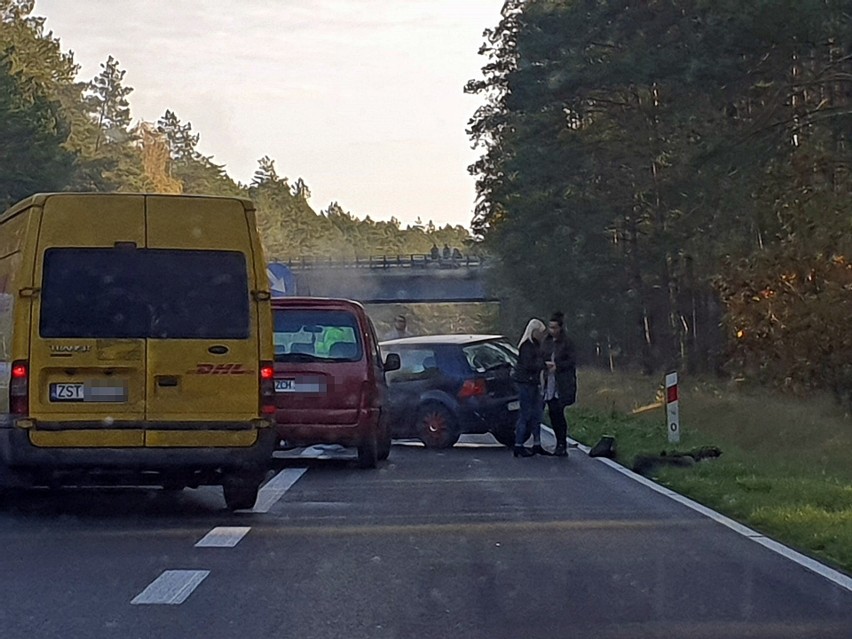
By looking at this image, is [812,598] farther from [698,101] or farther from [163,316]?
[698,101]

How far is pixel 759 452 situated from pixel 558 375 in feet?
9.48

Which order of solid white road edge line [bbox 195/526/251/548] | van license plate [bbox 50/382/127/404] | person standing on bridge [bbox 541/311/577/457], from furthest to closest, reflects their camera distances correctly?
1. person standing on bridge [bbox 541/311/577/457]
2. van license plate [bbox 50/382/127/404]
3. solid white road edge line [bbox 195/526/251/548]

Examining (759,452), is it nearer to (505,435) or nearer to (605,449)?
(605,449)

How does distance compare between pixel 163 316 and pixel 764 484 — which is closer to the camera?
pixel 163 316

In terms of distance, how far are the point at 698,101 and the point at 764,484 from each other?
21.1 meters

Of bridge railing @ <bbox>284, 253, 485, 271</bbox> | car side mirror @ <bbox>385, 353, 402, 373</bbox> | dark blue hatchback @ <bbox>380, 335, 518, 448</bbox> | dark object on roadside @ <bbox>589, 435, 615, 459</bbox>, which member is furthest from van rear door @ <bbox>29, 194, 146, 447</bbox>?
bridge railing @ <bbox>284, 253, 485, 271</bbox>

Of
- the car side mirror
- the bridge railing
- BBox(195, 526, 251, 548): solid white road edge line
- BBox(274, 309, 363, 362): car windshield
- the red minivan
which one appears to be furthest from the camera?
the bridge railing

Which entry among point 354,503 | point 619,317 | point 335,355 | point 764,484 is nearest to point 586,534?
point 354,503

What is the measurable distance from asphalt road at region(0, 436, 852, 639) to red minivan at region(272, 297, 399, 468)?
2.37 m

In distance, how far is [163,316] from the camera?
42.5 feet

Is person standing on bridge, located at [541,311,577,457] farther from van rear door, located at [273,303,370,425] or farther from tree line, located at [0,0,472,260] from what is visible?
tree line, located at [0,0,472,260]

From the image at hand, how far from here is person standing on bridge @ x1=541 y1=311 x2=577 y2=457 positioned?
68.3 ft

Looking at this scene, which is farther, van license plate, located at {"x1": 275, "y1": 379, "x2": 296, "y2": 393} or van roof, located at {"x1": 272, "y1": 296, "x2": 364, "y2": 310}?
van roof, located at {"x1": 272, "y1": 296, "x2": 364, "y2": 310}

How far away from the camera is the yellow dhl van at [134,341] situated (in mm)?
12703
